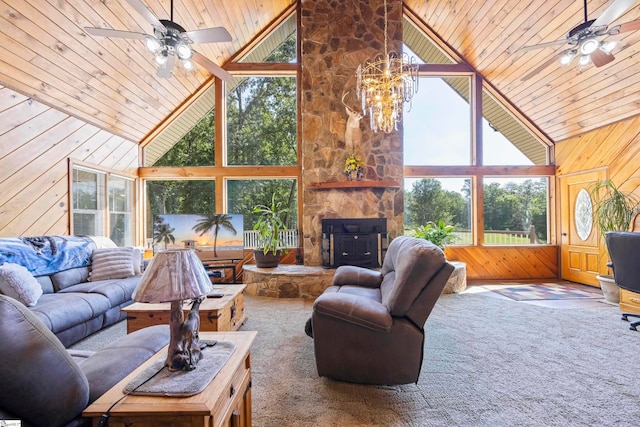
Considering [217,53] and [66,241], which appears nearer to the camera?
[66,241]

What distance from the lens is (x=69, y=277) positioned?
3.45 metres

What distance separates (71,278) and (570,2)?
273 inches

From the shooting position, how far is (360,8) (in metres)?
5.55

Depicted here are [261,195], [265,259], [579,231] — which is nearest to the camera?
[265,259]

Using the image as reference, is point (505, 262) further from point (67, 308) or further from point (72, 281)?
point (72, 281)

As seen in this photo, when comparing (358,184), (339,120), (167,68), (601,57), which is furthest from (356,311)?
(339,120)

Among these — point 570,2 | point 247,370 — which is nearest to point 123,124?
point 247,370

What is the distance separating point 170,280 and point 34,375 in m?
0.45

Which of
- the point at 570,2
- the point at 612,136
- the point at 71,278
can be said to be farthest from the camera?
the point at 612,136

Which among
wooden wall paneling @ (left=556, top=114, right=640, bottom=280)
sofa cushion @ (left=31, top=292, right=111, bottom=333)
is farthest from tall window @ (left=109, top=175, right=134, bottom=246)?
wooden wall paneling @ (left=556, top=114, right=640, bottom=280)

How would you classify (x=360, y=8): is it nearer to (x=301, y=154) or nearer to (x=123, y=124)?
(x=301, y=154)

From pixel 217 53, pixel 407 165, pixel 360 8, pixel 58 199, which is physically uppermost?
pixel 360 8

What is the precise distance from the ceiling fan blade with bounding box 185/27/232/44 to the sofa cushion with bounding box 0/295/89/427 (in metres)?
2.80

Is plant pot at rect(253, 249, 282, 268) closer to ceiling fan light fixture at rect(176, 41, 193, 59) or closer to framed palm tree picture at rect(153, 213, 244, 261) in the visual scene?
framed palm tree picture at rect(153, 213, 244, 261)
